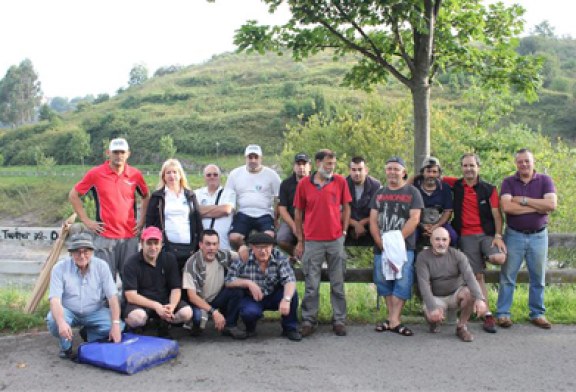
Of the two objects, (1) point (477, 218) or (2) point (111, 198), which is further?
(1) point (477, 218)

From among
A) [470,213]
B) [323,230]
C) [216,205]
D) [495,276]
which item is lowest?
[495,276]

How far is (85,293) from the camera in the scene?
219 inches

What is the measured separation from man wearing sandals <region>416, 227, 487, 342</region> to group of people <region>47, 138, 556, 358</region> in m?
0.01

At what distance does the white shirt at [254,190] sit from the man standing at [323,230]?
60cm

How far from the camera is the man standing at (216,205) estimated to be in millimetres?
6715

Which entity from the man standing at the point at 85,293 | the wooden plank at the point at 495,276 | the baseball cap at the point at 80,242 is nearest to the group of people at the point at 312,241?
the man standing at the point at 85,293

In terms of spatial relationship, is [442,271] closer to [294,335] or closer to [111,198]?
[294,335]

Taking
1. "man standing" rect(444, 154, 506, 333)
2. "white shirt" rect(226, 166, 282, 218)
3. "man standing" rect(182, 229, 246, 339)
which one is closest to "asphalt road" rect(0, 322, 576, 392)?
"man standing" rect(182, 229, 246, 339)

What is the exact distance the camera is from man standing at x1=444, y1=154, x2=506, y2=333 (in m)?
6.45

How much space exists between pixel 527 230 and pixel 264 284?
306cm

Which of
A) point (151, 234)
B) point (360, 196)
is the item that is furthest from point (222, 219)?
point (360, 196)

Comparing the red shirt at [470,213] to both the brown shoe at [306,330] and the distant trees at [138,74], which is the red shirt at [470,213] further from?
the distant trees at [138,74]

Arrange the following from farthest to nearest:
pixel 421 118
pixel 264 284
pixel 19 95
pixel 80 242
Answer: pixel 19 95, pixel 421 118, pixel 264 284, pixel 80 242

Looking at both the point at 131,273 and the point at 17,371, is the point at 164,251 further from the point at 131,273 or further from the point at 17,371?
the point at 17,371
